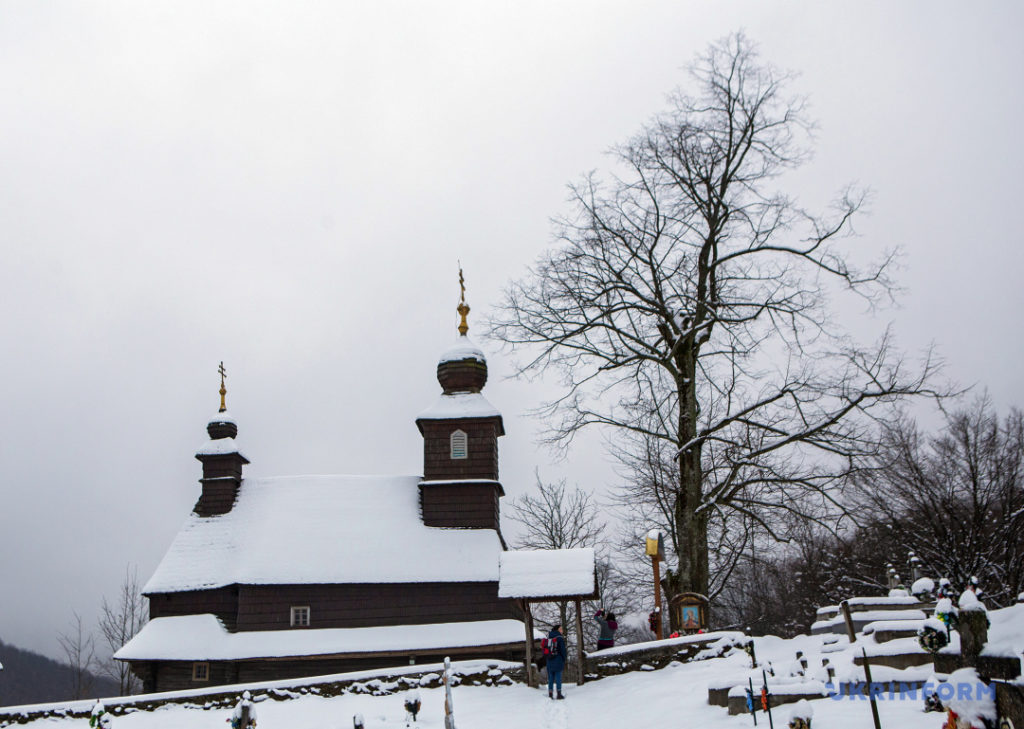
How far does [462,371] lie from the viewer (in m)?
30.1

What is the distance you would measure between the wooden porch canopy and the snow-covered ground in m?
1.22

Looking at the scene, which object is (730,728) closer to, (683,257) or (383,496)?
(683,257)

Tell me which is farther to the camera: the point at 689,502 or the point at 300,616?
the point at 300,616

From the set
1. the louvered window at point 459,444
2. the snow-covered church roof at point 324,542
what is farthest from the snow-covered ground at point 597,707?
the louvered window at point 459,444

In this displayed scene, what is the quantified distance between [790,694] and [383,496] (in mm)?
19603

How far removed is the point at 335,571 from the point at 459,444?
5994 millimetres

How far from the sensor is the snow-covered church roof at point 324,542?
82.9 ft

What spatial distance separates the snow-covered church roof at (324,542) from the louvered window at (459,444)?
2073mm

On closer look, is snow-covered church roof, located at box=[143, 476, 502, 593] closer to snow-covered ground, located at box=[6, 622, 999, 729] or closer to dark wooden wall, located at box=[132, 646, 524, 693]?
dark wooden wall, located at box=[132, 646, 524, 693]

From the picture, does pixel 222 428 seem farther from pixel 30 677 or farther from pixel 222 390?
pixel 30 677

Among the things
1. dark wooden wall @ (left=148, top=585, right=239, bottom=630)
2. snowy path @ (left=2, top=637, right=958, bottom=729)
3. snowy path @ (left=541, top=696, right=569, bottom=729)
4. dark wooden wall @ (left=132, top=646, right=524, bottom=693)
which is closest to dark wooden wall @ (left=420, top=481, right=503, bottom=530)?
dark wooden wall @ (left=132, top=646, right=524, bottom=693)

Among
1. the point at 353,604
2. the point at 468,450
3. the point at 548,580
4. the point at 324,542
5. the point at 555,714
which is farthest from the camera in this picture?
the point at 468,450

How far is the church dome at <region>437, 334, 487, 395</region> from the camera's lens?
98.8 feet

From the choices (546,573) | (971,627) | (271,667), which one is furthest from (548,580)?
(971,627)
